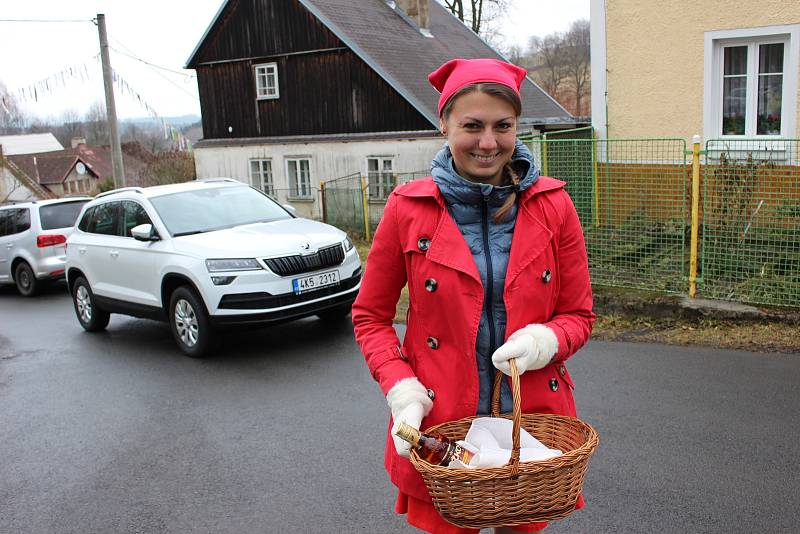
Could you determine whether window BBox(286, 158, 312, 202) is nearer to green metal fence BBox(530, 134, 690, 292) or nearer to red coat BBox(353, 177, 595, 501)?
green metal fence BBox(530, 134, 690, 292)

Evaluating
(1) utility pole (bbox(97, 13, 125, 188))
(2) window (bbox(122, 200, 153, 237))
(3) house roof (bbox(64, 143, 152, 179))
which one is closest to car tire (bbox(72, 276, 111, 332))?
(2) window (bbox(122, 200, 153, 237))

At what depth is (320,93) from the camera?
2484cm

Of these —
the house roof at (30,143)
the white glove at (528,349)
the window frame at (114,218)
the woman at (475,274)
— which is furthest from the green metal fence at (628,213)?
the house roof at (30,143)

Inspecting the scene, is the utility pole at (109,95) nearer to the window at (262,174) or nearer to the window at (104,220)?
the window at (262,174)

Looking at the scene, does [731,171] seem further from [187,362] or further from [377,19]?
[377,19]

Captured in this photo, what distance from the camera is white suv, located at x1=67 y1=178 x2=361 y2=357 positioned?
7.88 m

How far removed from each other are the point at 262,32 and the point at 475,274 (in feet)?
83.5

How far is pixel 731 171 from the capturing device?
8156mm

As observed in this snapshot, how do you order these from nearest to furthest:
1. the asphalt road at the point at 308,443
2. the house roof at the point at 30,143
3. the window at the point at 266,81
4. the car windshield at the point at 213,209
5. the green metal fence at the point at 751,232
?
1. the asphalt road at the point at 308,443
2. the green metal fence at the point at 751,232
3. the car windshield at the point at 213,209
4. the window at the point at 266,81
5. the house roof at the point at 30,143

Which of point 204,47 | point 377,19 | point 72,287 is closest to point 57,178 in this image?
point 204,47

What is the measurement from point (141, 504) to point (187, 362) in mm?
3529

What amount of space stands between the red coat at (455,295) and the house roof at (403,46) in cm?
1886

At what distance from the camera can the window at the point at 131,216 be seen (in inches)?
355

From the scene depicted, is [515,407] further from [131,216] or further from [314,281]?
[131,216]
